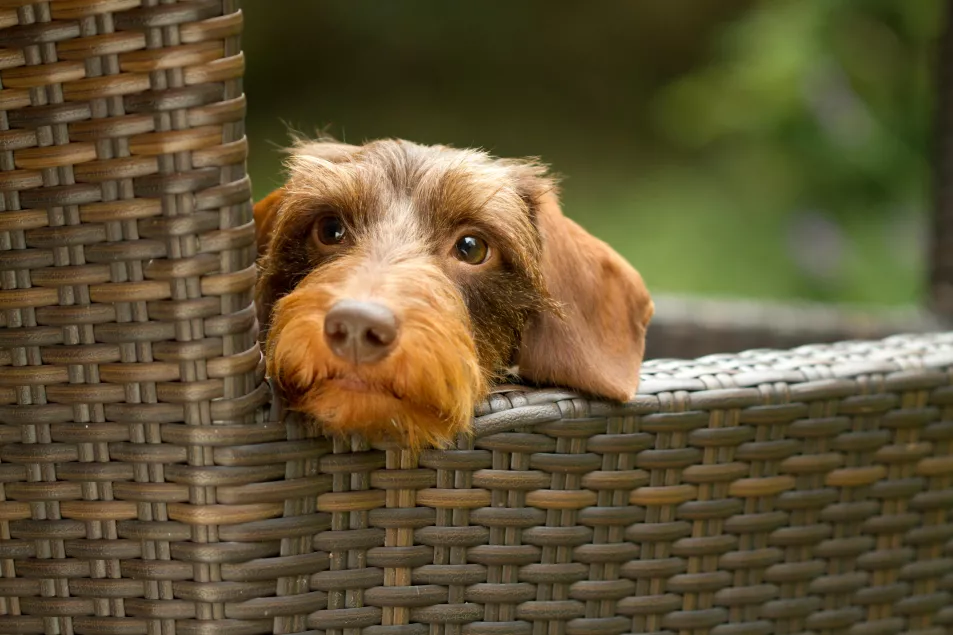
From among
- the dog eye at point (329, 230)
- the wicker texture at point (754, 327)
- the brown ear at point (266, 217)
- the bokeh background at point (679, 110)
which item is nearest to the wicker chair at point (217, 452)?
the dog eye at point (329, 230)

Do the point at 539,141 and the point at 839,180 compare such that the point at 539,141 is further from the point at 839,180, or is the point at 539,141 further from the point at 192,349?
the point at 192,349

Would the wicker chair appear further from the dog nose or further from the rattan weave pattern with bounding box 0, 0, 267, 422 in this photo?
the dog nose

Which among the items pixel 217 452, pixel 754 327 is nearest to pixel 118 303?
pixel 217 452

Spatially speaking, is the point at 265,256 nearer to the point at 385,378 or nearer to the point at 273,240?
the point at 273,240

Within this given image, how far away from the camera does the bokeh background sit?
704 centimetres

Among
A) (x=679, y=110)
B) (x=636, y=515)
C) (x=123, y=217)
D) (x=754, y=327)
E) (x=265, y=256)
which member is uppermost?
(x=123, y=217)

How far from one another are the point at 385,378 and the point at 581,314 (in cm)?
65

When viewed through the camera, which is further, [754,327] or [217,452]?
[754,327]

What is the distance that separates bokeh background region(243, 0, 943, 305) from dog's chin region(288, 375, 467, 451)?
3546mm

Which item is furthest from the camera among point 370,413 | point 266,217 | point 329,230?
point 266,217

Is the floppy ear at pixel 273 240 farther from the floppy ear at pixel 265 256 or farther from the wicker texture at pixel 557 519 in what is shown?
the wicker texture at pixel 557 519

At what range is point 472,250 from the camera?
7.48ft

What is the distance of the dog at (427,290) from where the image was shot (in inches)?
70.0

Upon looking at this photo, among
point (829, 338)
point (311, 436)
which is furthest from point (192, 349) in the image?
point (829, 338)
